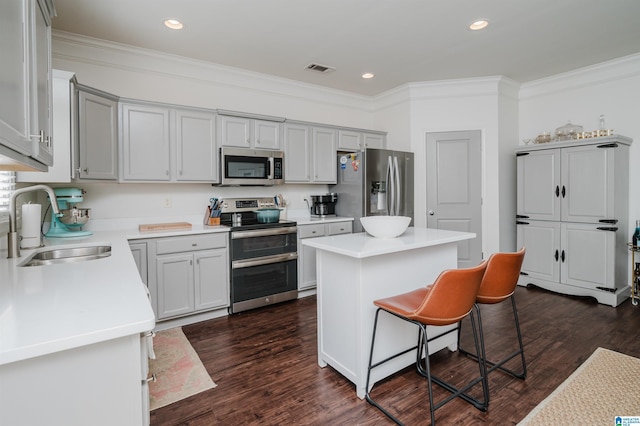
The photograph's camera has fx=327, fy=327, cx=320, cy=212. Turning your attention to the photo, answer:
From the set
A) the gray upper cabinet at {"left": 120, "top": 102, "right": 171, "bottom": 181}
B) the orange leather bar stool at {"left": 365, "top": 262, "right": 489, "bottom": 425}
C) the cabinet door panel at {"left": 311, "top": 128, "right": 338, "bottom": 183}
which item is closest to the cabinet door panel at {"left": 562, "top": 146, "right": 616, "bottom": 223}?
the cabinet door panel at {"left": 311, "top": 128, "right": 338, "bottom": 183}

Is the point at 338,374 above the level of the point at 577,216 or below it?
below

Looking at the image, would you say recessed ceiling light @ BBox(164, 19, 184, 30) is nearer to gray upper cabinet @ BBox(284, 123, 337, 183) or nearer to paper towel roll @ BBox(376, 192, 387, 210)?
gray upper cabinet @ BBox(284, 123, 337, 183)

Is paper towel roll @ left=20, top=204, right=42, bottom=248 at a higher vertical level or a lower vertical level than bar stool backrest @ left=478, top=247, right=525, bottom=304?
higher

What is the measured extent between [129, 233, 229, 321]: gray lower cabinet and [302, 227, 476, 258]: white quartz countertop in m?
1.39

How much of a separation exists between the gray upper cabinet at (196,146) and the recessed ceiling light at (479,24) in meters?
2.74

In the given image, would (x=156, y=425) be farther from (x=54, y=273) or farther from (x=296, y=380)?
(x=54, y=273)

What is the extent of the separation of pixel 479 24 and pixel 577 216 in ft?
8.44

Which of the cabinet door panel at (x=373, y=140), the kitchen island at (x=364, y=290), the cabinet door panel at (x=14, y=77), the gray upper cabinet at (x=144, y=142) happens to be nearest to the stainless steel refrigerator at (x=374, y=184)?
the cabinet door panel at (x=373, y=140)

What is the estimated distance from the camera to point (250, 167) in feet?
12.4

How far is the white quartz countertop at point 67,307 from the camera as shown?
840 mm

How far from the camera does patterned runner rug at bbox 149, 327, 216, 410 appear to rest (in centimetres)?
211

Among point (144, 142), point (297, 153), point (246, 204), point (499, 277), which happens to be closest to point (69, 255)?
point (144, 142)

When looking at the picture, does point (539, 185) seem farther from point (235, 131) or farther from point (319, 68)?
point (235, 131)

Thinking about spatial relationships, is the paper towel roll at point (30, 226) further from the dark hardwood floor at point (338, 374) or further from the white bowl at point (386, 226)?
the white bowl at point (386, 226)
